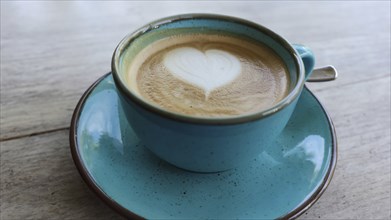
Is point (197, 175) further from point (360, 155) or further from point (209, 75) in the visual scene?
point (360, 155)

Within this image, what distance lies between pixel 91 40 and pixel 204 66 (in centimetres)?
32

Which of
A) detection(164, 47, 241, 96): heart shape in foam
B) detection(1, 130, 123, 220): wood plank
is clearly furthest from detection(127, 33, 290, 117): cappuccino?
detection(1, 130, 123, 220): wood plank

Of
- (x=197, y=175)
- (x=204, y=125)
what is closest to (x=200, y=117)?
(x=204, y=125)

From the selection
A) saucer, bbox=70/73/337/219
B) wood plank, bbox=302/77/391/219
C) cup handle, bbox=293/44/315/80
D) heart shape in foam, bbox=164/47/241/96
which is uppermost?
cup handle, bbox=293/44/315/80

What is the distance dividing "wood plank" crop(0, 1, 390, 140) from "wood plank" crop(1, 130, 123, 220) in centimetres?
4

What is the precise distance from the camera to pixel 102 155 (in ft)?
1.88

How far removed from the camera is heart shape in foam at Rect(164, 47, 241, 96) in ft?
2.02

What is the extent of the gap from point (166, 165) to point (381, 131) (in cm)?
37

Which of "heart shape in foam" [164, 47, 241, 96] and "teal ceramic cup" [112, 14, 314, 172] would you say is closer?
"teal ceramic cup" [112, 14, 314, 172]

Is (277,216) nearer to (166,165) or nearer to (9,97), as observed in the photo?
(166,165)

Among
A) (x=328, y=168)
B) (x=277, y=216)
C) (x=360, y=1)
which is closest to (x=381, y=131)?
(x=328, y=168)

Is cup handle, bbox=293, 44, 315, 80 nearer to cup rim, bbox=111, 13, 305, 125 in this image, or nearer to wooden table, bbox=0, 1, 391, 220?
cup rim, bbox=111, 13, 305, 125

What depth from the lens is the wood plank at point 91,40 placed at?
2.27 ft

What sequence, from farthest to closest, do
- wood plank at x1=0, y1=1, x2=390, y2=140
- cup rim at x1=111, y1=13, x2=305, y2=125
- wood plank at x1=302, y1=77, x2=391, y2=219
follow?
wood plank at x1=0, y1=1, x2=390, y2=140 < wood plank at x1=302, y1=77, x2=391, y2=219 < cup rim at x1=111, y1=13, x2=305, y2=125
